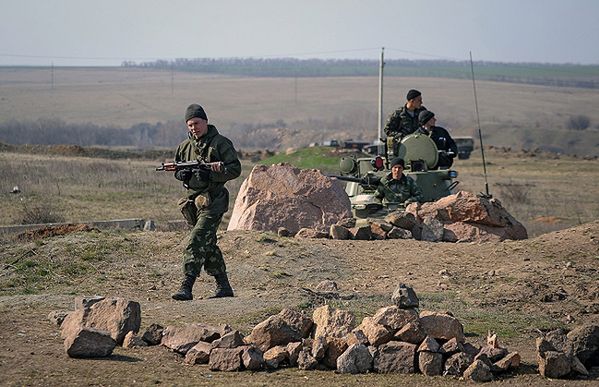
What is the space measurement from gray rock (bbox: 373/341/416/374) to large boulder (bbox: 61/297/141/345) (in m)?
1.96

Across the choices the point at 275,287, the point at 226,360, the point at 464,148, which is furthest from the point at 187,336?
the point at 464,148

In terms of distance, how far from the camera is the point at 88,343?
8617mm

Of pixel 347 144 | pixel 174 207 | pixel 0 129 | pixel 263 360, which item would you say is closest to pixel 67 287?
pixel 263 360

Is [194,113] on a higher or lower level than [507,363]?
higher

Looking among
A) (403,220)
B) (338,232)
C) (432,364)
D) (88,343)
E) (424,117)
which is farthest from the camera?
(424,117)

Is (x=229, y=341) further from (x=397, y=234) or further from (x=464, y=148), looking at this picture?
(x=464, y=148)

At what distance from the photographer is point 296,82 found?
451ft

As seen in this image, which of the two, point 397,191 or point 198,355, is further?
point 397,191

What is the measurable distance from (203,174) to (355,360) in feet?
10.3

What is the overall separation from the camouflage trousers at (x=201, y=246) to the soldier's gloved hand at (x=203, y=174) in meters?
0.33

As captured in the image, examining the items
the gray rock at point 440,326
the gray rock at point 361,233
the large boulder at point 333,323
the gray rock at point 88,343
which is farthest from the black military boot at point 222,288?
the gray rock at point 361,233

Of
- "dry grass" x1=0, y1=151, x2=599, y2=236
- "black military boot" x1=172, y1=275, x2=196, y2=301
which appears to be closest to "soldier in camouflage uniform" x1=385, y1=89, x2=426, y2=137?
"dry grass" x1=0, y1=151, x2=599, y2=236

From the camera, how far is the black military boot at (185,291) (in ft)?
36.4

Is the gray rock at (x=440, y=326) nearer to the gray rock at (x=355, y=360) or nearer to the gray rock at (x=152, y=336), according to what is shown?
the gray rock at (x=355, y=360)
